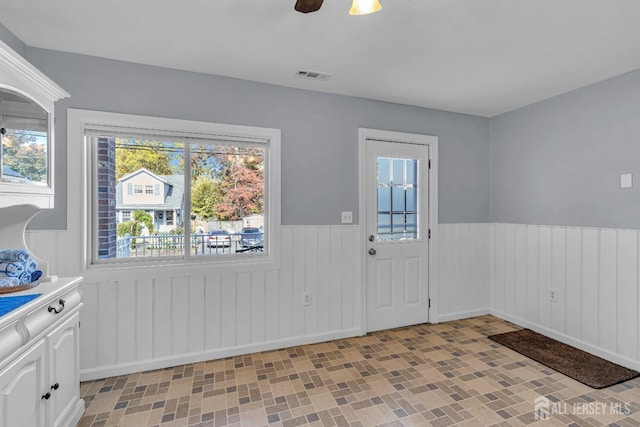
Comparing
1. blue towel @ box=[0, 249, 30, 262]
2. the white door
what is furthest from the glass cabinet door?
the white door

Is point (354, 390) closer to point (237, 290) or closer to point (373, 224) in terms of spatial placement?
point (237, 290)

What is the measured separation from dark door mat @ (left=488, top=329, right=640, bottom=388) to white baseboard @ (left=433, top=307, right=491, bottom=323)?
0.52 m

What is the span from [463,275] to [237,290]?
262 cm

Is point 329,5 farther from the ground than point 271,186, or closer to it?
farther from the ground

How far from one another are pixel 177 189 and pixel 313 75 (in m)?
1.51

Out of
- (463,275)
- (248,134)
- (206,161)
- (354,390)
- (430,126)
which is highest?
(430,126)

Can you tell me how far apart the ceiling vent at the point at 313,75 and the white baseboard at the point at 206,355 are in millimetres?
2371

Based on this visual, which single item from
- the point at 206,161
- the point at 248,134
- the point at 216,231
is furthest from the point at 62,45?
the point at 216,231

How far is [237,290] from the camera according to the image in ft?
9.41

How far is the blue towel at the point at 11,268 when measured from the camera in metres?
1.66

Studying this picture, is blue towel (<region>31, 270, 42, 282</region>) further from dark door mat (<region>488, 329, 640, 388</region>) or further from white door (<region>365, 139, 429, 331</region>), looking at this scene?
dark door mat (<region>488, 329, 640, 388</region>)

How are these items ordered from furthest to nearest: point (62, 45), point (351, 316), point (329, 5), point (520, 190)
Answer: point (520, 190) → point (351, 316) → point (62, 45) → point (329, 5)

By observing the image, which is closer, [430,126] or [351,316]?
[351,316]

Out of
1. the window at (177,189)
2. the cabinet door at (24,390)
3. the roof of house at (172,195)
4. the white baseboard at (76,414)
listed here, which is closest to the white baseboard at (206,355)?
the white baseboard at (76,414)
